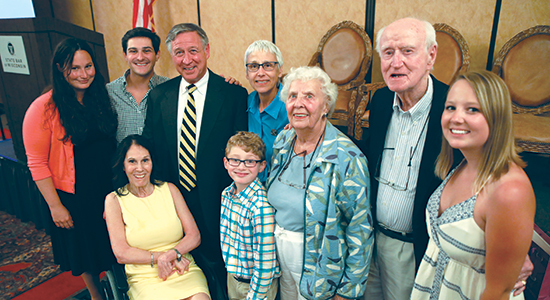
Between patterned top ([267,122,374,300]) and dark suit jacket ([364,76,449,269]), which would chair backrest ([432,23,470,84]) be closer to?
dark suit jacket ([364,76,449,269])

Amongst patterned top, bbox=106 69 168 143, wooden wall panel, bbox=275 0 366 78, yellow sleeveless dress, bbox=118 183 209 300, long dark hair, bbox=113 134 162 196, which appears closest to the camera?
yellow sleeveless dress, bbox=118 183 209 300

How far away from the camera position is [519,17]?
2732 millimetres

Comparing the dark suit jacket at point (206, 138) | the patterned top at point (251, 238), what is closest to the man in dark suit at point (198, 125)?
the dark suit jacket at point (206, 138)

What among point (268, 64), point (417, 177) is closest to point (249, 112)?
point (268, 64)

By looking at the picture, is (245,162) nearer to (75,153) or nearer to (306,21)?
(75,153)

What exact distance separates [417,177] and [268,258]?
81cm

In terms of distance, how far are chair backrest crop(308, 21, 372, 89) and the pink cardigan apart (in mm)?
2618

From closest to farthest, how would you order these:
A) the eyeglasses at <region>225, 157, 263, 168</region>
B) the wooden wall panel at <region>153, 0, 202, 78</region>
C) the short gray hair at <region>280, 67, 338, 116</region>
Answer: the short gray hair at <region>280, 67, 338, 116</region>
the eyeglasses at <region>225, 157, 263, 168</region>
the wooden wall panel at <region>153, 0, 202, 78</region>

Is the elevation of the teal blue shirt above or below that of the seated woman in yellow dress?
above

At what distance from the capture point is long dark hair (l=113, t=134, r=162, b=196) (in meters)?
1.76

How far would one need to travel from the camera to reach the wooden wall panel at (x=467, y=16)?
2.88 metres

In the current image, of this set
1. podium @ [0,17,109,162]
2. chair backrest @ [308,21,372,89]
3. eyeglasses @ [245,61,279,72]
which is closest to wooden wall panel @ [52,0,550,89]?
chair backrest @ [308,21,372,89]

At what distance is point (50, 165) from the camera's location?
1869mm

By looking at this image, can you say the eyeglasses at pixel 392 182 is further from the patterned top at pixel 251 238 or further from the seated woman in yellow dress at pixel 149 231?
the seated woman in yellow dress at pixel 149 231
